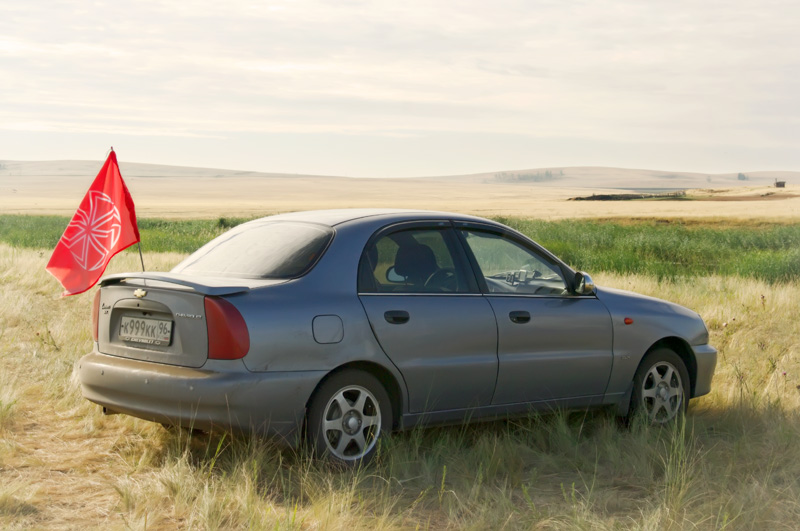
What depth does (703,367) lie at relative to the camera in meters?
7.17

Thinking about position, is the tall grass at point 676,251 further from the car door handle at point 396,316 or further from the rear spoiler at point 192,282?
the rear spoiler at point 192,282

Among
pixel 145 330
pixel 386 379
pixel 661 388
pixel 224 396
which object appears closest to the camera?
pixel 224 396

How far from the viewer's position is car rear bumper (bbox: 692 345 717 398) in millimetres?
7125

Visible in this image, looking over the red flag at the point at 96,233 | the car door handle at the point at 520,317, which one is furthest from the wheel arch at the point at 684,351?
the red flag at the point at 96,233

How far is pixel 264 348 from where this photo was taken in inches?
201

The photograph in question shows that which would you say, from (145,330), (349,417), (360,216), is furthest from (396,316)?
(145,330)

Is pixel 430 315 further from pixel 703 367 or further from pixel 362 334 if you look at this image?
pixel 703 367

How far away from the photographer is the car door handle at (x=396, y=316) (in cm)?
556

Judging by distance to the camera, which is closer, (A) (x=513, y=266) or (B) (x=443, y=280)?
(B) (x=443, y=280)

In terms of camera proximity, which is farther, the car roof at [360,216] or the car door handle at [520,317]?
the car door handle at [520,317]

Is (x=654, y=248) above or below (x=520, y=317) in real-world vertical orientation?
A: below

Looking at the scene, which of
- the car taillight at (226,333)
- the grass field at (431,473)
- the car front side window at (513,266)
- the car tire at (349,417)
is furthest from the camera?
the car front side window at (513,266)

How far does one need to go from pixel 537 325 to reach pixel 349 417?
1.47m

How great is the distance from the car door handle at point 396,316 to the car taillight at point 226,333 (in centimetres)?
87
